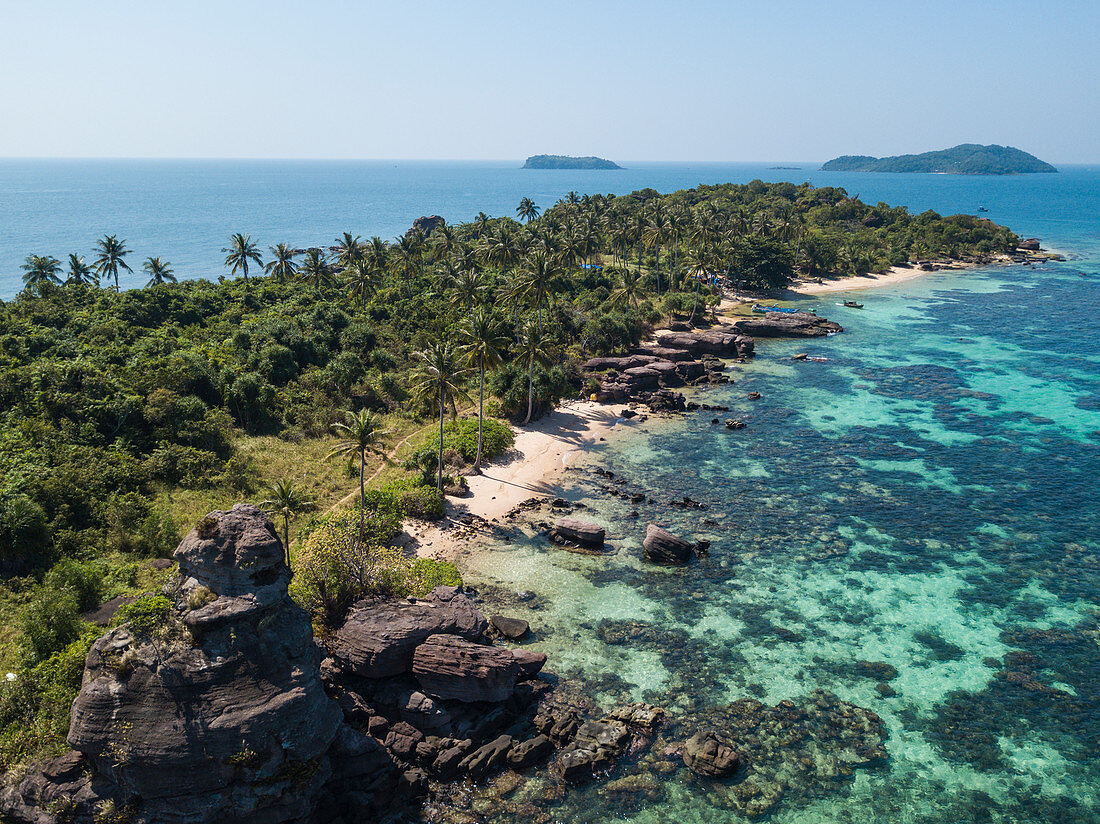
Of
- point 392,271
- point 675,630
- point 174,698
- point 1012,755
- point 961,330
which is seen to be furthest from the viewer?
point 392,271

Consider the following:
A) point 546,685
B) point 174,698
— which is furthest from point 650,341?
point 174,698

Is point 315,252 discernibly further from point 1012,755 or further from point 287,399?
point 1012,755

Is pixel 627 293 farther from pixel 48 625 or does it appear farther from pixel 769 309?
pixel 48 625

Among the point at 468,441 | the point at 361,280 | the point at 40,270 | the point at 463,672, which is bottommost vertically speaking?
the point at 463,672

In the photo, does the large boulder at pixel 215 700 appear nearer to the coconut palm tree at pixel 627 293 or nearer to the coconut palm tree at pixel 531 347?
the coconut palm tree at pixel 531 347

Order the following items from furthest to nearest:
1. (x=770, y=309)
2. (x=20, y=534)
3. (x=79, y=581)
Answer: (x=770, y=309), (x=20, y=534), (x=79, y=581)

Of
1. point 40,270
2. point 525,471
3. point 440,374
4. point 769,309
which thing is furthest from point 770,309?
point 40,270
